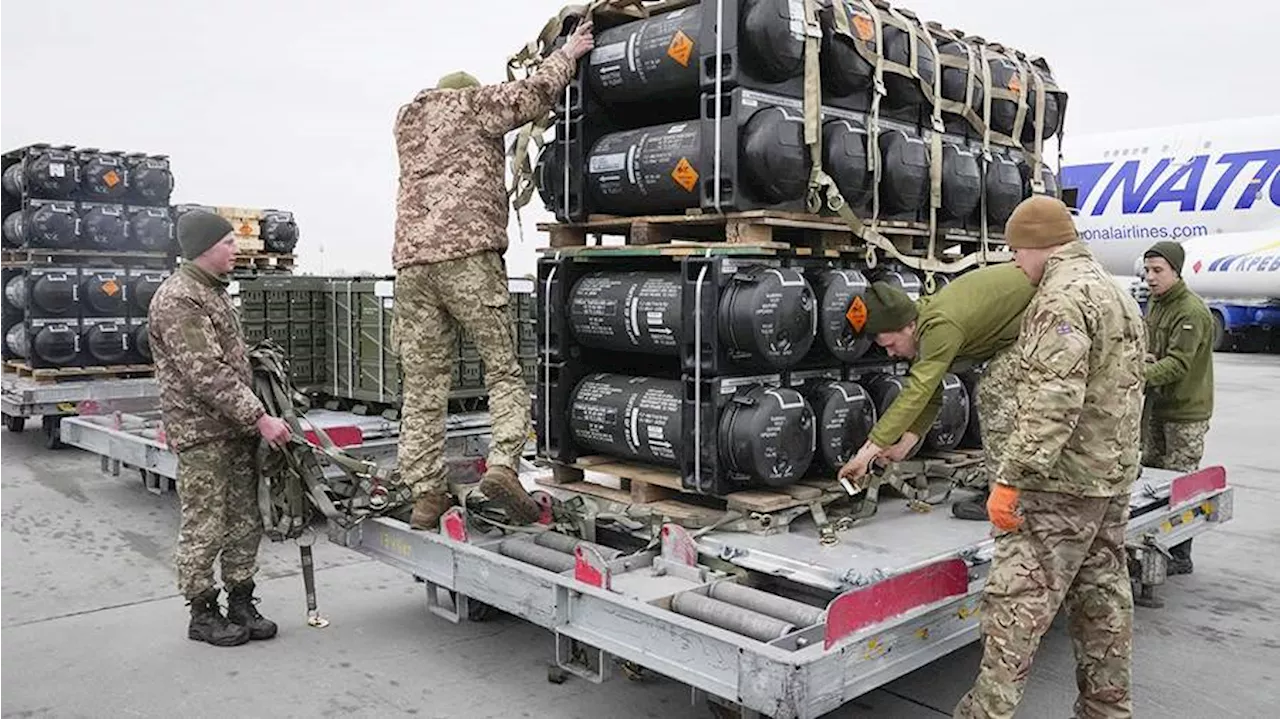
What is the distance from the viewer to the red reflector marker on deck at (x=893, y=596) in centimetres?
341

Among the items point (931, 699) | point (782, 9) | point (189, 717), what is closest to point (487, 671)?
point (189, 717)

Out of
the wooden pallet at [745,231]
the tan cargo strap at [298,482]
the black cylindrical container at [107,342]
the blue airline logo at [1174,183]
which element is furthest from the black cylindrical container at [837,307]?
the blue airline logo at [1174,183]

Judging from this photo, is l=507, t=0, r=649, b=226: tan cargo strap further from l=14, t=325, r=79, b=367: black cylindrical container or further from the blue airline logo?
the blue airline logo

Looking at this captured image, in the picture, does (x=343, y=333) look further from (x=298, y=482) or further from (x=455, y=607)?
(x=455, y=607)

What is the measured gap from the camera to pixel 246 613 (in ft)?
17.0

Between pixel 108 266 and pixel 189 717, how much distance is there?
26.6 feet

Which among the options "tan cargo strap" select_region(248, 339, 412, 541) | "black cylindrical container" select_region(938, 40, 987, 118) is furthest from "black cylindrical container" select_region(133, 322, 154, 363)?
"black cylindrical container" select_region(938, 40, 987, 118)

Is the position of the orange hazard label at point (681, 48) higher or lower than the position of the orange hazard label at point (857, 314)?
higher

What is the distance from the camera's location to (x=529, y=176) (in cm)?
577

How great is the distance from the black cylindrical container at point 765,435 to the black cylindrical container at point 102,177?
879 cm

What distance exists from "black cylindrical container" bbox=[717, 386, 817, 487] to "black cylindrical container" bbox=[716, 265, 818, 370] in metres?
0.17

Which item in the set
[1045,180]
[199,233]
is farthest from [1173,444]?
[199,233]

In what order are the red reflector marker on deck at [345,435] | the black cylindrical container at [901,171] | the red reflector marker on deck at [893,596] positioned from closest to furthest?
the red reflector marker on deck at [893,596], the black cylindrical container at [901,171], the red reflector marker on deck at [345,435]

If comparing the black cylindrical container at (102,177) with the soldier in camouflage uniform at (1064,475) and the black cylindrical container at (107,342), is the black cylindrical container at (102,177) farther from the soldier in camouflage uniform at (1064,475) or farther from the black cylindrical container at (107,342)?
the soldier in camouflage uniform at (1064,475)
